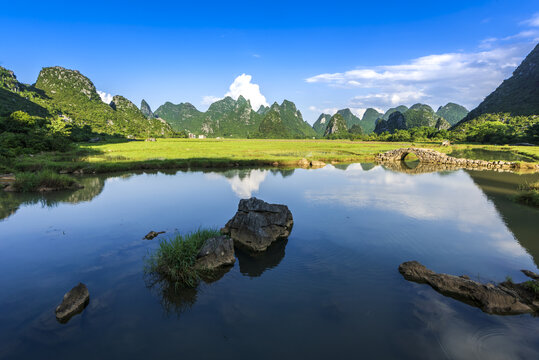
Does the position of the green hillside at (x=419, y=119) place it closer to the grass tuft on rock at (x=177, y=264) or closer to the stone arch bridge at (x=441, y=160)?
the stone arch bridge at (x=441, y=160)

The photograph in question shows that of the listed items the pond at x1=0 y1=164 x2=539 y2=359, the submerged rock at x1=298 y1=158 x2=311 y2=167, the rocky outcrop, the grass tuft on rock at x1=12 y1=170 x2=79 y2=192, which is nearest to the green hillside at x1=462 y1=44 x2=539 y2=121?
the rocky outcrop

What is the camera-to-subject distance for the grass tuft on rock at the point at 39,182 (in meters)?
18.8

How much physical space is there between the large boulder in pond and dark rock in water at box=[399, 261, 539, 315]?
19.6 feet

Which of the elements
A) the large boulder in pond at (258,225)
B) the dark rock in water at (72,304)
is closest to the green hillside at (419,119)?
the large boulder in pond at (258,225)

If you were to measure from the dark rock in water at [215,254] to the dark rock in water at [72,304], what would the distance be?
129 inches

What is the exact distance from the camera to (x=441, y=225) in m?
13.6

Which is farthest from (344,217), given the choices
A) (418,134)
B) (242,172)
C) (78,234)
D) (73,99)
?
(73,99)

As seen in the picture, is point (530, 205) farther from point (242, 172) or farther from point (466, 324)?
point (242, 172)

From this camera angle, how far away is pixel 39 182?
19281 mm

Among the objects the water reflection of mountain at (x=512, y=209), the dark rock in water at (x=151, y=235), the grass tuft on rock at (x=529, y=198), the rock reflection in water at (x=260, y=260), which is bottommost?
the rock reflection in water at (x=260, y=260)

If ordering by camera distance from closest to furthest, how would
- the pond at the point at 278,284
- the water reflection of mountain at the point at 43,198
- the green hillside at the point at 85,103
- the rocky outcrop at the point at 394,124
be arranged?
the pond at the point at 278,284
the water reflection of mountain at the point at 43,198
the green hillside at the point at 85,103
the rocky outcrop at the point at 394,124

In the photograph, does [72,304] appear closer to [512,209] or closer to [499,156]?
[512,209]

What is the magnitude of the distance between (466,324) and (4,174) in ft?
111

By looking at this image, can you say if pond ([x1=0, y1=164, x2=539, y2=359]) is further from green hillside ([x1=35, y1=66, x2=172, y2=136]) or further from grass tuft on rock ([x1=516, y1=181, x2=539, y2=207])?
green hillside ([x1=35, y1=66, x2=172, y2=136])
